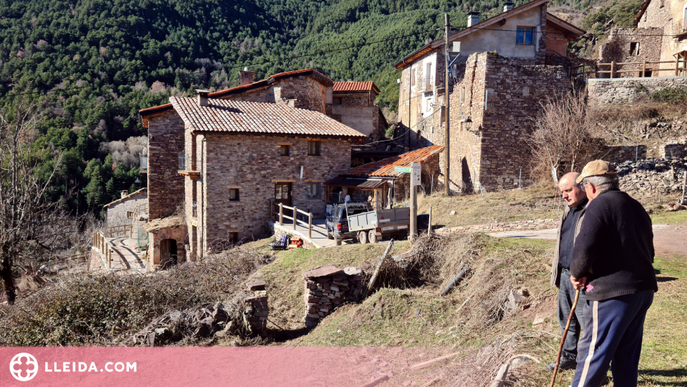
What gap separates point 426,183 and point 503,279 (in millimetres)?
14907

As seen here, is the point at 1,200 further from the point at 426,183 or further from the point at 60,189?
the point at 60,189

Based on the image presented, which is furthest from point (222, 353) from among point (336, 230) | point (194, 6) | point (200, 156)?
point (194, 6)

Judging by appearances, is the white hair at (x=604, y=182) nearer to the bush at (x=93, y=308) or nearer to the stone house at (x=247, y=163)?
the bush at (x=93, y=308)

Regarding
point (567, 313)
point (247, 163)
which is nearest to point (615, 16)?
point (247, 163)

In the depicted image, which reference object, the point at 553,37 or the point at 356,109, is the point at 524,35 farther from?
the point at 356,109

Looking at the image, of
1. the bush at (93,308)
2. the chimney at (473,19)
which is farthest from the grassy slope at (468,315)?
the chimney at (473,19)

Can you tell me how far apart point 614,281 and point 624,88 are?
862 inches

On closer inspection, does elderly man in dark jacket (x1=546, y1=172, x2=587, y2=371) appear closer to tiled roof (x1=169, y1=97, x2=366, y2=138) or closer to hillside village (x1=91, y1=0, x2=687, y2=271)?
hillside village (x1=91, y1=0, x2=687, y2=271)

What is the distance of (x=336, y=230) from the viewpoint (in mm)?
16047

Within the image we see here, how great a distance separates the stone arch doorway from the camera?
2400 centimetres

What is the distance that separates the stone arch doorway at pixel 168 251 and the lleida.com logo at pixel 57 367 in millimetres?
15349

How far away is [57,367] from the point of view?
26.1 feet

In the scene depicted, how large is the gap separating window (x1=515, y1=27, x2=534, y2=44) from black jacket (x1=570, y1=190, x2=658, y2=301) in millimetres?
23850

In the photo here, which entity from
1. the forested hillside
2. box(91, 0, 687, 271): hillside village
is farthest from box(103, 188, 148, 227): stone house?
box(91, 0, 687, 271): hillside village
